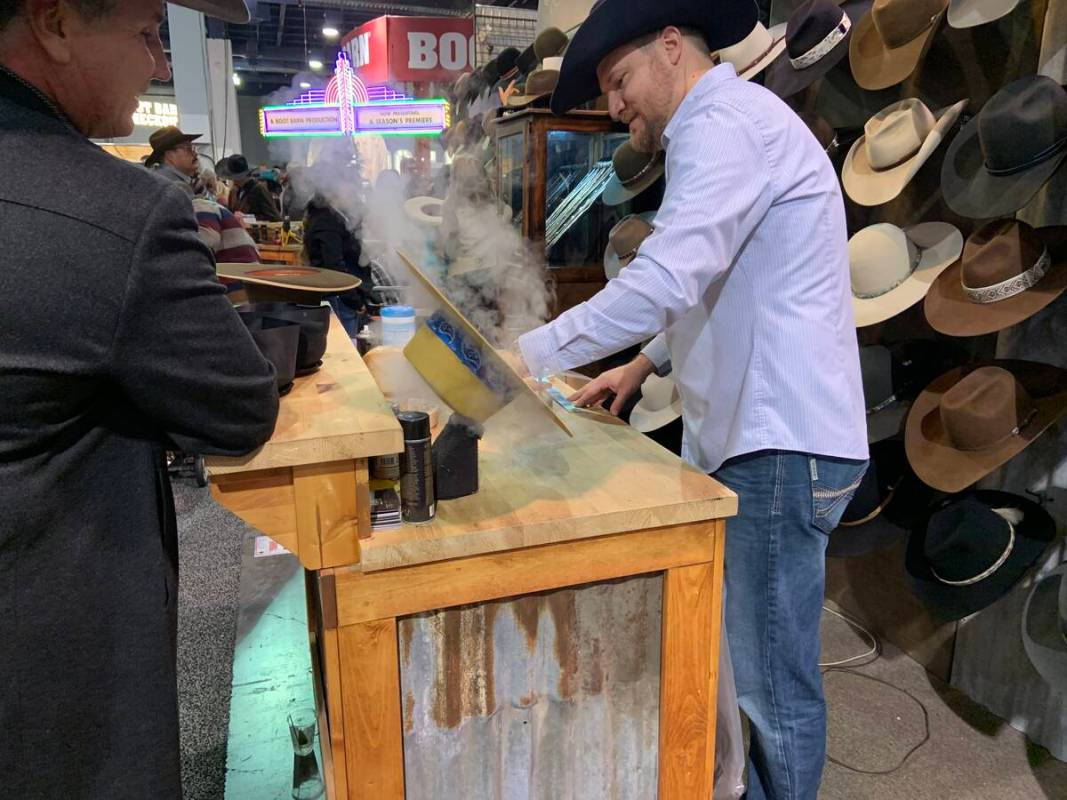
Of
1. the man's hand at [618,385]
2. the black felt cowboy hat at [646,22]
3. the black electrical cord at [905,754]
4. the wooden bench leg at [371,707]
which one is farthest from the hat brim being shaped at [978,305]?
the wooden bench leg at [371,707]

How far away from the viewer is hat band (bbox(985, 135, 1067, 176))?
1.87m

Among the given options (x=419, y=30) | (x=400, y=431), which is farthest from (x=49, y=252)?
(x=419, y=30)

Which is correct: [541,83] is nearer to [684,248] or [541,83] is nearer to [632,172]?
[632,172]

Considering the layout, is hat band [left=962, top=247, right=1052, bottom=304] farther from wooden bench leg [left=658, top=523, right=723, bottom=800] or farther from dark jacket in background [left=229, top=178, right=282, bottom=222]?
dark jacket in background [left=229, top=178, right=282, bottom=222]

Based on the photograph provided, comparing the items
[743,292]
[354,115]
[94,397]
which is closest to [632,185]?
[743,292]

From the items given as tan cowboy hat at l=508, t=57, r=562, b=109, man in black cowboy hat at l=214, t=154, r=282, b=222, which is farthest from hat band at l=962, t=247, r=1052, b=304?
man in black cowboy hat at l=214, t=154, r=282, b=222

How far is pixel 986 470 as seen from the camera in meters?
2.07

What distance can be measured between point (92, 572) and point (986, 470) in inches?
81.8

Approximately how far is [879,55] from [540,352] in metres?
1.87

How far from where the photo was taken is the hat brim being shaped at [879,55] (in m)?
2.36

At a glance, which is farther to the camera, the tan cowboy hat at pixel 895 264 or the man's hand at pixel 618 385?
the tan cowboy hat at pixel 895 264

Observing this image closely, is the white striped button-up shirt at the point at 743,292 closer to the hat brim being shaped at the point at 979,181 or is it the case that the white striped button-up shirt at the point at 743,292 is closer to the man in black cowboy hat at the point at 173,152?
the hat brim being shaped at the point at 979,181

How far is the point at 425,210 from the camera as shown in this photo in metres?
3.53

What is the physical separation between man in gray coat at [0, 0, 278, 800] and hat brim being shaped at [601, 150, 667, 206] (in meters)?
2.57
